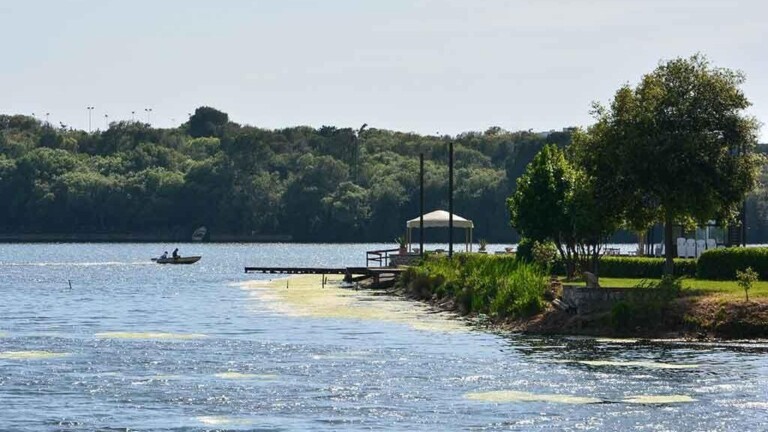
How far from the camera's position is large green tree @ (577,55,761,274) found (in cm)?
5706

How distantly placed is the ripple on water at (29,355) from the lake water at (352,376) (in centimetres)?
9

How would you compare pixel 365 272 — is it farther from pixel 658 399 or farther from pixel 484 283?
pixel 658 399

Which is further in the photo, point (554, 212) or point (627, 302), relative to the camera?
point (554, 212)

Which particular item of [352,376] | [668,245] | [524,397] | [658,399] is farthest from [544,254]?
[658,399]

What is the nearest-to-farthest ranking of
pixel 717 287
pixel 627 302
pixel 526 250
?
pixel 627 302 < pixel 717 287 < pixel 526 250

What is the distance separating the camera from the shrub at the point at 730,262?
58.1 metres

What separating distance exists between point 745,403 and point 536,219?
1540 inches

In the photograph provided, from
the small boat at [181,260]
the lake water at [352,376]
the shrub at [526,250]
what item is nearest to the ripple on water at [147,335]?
the lake water at [352,376]

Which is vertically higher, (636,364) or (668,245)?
(668,245)

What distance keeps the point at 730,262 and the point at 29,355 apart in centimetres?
2606

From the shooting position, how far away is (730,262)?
194 feet

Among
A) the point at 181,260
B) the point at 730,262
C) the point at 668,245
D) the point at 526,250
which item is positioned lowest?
the point at 181,260

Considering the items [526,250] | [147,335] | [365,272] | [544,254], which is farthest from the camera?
[365,272]

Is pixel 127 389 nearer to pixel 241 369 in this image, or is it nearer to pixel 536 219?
pixel 241 369
